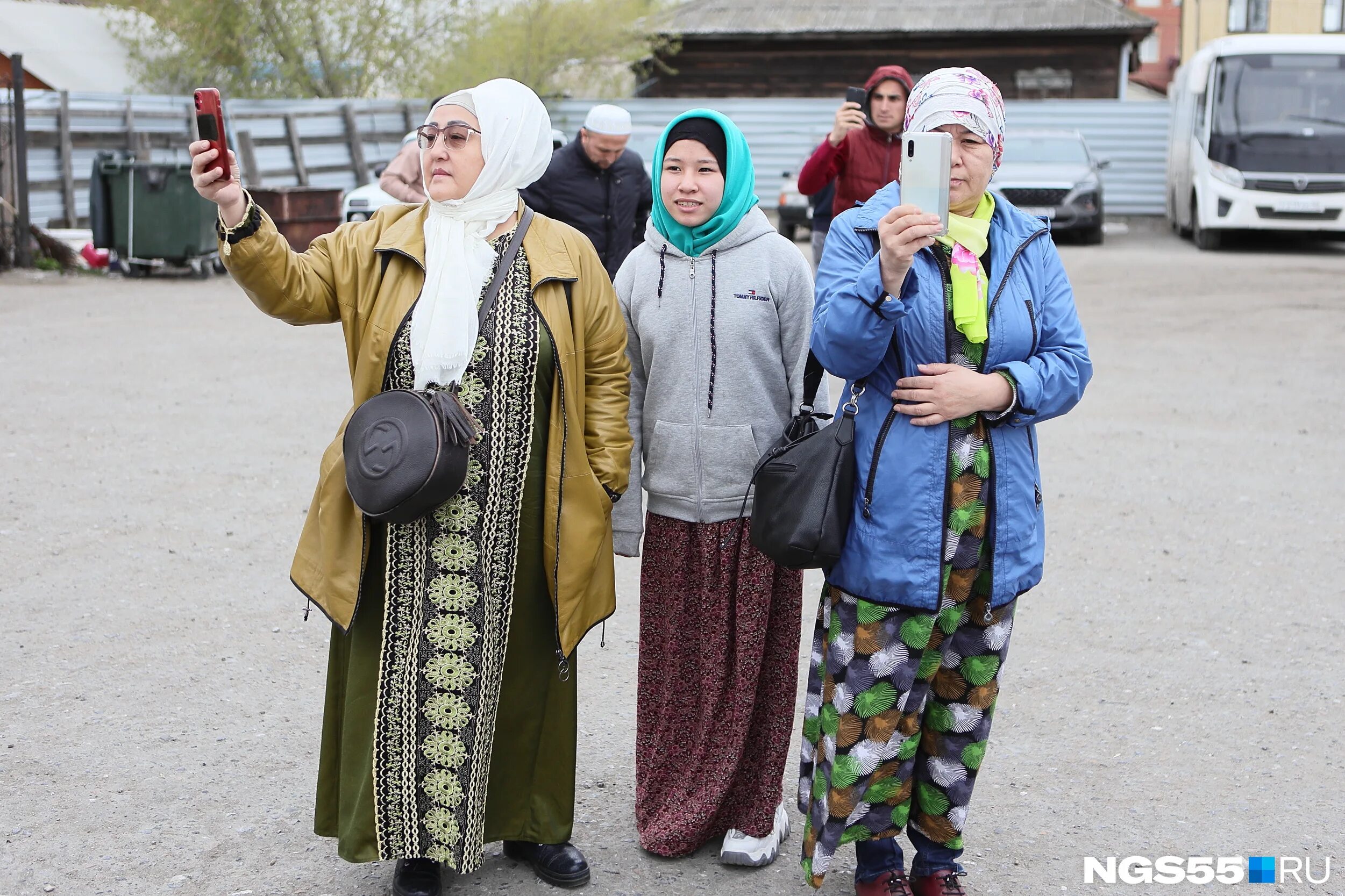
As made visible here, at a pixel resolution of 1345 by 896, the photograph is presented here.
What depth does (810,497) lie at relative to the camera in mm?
2877

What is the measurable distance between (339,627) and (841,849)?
143 centimetres

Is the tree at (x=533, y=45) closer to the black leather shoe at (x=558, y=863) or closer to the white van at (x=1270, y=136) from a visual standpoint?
the white van at (x=1270, y=136)

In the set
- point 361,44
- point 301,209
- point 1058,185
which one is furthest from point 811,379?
point 361,44

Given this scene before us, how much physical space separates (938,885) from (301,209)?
46.4 ft

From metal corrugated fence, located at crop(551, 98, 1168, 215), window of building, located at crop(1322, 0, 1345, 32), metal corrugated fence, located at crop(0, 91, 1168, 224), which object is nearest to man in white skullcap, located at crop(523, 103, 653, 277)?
metal corrugated fence, located at crop(0, 91, 1168, 224)

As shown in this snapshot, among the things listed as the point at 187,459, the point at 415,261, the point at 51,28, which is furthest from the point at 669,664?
the point at 51,28

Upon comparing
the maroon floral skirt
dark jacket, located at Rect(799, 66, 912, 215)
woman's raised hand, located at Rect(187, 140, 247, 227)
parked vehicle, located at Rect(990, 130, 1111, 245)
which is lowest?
the maroon floral skirt

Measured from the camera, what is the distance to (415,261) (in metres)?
2.96

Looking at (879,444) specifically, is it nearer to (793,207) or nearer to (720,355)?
(720,355)

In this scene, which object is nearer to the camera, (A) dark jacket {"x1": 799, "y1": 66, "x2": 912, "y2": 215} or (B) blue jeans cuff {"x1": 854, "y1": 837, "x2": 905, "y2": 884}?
(B) blue jeans cuff {"x1": 854, "y1": 837, "x2": 905, "y2": 884}

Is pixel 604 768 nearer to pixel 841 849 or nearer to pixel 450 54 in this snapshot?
pixel 841 849

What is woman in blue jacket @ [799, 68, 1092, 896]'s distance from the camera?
2.81 m

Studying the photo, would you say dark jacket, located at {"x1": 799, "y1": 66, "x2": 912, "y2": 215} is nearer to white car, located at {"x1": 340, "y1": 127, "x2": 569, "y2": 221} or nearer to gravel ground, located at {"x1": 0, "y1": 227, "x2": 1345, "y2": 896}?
gravel ground, located at {"x1": 0, "y1": 227, "x2": 1345, "y2": 896}

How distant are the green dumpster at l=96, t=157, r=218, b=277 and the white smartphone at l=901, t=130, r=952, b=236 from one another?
13.3 meters
